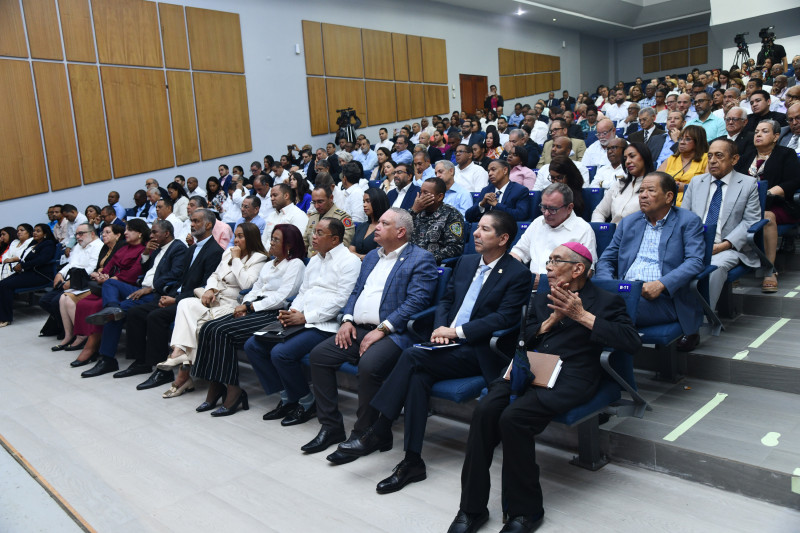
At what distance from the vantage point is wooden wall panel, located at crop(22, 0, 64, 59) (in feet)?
27.3

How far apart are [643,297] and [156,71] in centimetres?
921

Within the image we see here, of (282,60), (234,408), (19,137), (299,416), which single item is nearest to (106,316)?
(234,408)

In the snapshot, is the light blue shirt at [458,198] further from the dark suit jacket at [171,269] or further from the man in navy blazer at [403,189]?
the dark suit jacket at [171,269]

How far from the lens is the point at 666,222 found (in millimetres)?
2926

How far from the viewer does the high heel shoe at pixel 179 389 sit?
153 inches

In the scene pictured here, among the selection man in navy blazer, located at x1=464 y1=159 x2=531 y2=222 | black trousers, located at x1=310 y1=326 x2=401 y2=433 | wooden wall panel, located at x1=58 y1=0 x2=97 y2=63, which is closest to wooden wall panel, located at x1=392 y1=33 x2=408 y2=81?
wooden wall panel, located at x1=58 y1=0 x2=97 y2=63

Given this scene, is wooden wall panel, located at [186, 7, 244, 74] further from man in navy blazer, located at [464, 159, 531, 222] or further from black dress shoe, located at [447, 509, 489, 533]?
black dress shoe, located at [447, 509, 489, 533]

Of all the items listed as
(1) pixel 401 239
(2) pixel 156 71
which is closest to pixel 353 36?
(2) pixel 156 71

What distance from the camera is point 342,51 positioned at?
1228cm

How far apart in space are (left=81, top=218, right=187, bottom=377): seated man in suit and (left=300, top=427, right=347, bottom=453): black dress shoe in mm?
2139

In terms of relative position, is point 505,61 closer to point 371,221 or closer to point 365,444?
point 371,221

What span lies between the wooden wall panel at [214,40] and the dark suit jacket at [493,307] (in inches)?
353

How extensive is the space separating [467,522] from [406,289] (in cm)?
127

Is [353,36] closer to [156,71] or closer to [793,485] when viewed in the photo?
[156,71]
